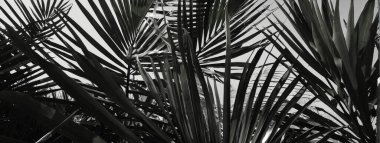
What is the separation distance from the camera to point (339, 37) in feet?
2.72

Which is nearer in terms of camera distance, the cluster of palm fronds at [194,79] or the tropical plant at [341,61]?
the cluster of palm fronds at [194,79]

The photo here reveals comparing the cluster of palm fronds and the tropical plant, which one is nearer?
the cluster of palm fronds

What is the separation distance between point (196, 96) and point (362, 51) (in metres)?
0.56

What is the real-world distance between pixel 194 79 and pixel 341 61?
1.38ft

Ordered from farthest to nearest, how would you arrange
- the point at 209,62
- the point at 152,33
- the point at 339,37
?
the point at 209,62
the point at 152,33
the point at 339,37

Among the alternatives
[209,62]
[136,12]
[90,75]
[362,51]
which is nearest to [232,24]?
[209,62]

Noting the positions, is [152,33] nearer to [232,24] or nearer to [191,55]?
[232,24]

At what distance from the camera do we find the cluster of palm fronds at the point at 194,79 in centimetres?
44

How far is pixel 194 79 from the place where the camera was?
60 cm

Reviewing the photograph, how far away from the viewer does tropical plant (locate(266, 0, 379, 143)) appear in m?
0.76

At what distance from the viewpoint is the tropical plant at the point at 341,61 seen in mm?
759

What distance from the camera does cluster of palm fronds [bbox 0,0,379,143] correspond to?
0.44m

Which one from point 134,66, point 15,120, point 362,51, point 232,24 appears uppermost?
point 232,24

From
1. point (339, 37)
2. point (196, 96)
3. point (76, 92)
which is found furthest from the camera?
point (339, 37)
